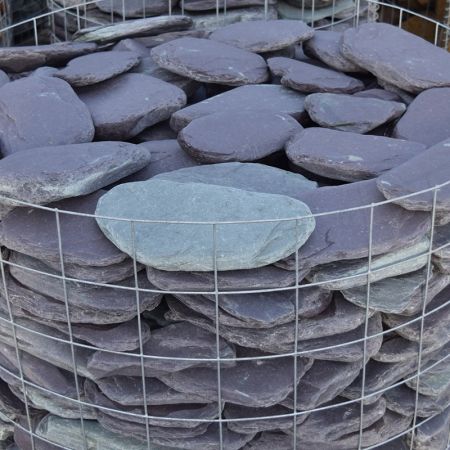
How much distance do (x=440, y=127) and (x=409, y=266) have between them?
26 cm

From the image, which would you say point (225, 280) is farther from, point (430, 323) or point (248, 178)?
point (430, 323)

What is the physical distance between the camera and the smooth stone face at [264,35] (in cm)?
140

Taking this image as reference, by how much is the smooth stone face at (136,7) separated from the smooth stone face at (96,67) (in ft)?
1.59

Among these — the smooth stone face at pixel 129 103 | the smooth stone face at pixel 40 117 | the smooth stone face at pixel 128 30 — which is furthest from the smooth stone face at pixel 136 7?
the smooth stone face at pixel 40 117

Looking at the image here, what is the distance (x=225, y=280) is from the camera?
96cm

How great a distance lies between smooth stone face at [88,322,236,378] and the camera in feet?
3.34

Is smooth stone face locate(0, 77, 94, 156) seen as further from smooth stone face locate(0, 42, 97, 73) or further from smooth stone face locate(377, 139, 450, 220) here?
smooth stone face locate(377, 139, 450, 220)

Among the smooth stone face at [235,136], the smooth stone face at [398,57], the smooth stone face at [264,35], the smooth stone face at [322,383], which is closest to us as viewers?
the smooth stone face at [322,383]

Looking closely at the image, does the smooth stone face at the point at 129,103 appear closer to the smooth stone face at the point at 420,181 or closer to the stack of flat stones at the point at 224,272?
the stack of flat stones at the point at 224,272

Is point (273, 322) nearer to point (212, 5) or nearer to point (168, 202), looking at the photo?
point (168, 202)

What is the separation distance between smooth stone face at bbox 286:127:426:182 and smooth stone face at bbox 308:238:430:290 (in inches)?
4.7

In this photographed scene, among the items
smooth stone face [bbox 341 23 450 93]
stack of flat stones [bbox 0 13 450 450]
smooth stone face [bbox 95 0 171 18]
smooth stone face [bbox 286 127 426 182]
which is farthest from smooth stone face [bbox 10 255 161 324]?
smooth stone face [bbox 95 0 171 18]

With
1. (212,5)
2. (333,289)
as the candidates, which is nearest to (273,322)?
(333,289)

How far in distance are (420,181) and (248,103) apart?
35cm
